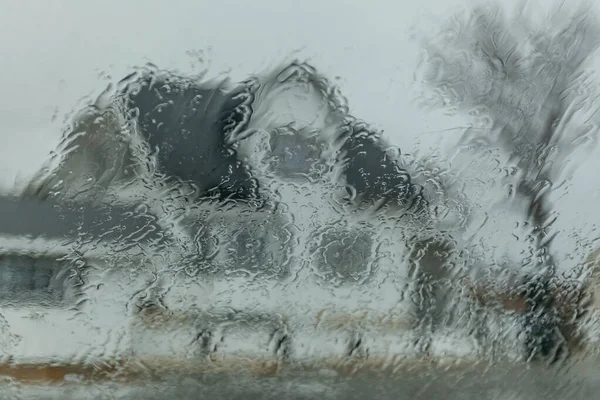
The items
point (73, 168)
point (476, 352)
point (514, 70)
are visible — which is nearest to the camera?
point (73, 168)

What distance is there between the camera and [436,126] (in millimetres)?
2070

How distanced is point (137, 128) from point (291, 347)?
0.97m

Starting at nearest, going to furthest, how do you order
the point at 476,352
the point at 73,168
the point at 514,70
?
the point at 73,168, the point at 514,70, the point at 476,352

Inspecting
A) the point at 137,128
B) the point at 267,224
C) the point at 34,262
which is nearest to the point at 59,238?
the point at 34,262

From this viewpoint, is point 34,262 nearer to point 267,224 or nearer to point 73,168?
point 73,168

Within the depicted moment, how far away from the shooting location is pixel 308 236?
2.12 meters

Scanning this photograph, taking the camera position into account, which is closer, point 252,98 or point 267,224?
point 252,98

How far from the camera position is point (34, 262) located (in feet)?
6.45

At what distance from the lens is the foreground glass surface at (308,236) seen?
1.95 meters

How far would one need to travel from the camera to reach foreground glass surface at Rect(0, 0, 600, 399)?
76.9 inches

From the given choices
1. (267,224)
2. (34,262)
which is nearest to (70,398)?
(34,262)

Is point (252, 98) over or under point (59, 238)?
Result: over

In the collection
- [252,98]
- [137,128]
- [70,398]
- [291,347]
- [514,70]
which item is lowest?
[70,398]

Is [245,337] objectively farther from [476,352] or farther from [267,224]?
[476,352]
